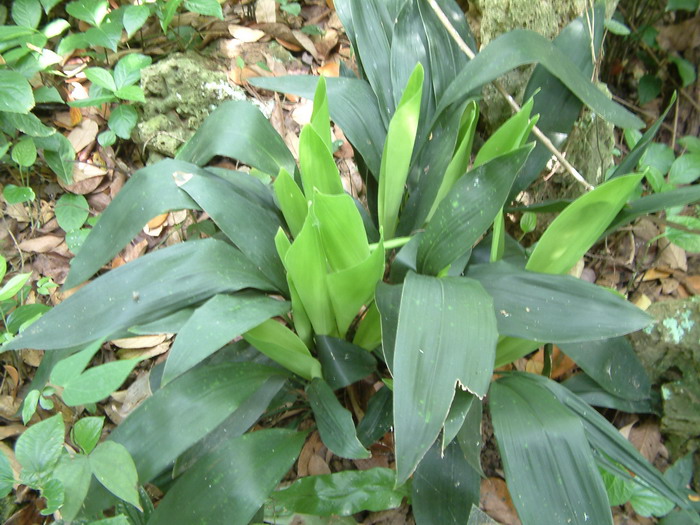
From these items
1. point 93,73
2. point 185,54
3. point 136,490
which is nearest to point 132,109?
point 93,73

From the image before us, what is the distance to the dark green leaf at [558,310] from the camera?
2.21ft

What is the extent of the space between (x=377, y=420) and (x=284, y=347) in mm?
206

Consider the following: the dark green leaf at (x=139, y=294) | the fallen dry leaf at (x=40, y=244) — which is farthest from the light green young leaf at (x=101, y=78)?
the dark green leaf at (x=139, y=294)

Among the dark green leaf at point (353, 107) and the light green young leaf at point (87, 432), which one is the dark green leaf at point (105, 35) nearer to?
the dark green leaf at point (353, 107)

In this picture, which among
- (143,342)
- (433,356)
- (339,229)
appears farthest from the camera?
(143,342)

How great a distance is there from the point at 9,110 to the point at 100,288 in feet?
2.30

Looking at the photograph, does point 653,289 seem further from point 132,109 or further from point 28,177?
point 28,177

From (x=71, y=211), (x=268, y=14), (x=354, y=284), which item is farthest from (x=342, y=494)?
(x=268, y=14)

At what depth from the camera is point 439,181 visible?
35.9 inches

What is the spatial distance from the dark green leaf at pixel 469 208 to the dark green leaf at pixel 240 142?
33cm

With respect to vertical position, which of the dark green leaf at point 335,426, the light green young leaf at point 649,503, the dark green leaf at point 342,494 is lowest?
the dark green leaf at point 342,494

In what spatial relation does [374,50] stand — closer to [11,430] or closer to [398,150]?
[398,150]

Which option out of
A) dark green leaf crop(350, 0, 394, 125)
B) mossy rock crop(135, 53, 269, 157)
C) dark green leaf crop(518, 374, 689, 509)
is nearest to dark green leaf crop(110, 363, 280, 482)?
dark green leaf crop(518, 374, 689, 509)

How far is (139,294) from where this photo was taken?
742mm
